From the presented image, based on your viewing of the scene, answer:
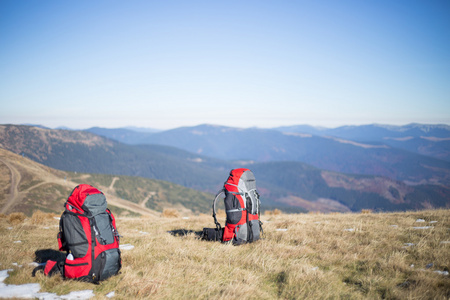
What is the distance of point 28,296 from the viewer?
3.78 m

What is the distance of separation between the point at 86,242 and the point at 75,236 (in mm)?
240

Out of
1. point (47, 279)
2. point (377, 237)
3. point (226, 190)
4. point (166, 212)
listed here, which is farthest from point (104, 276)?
point (166, 212)

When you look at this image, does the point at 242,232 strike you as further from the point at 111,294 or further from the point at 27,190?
the point at 27,190

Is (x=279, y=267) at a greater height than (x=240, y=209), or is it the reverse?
(x=240, y=209)

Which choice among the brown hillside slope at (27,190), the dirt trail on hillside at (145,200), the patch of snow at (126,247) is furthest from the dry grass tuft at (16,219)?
the dirt trail on hillside at (145,200)

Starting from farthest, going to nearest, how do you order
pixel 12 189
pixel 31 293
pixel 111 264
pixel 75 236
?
1. pixel 12 189
2. pixel 111 264
3. pixel 75 236
4. pixel 31 293

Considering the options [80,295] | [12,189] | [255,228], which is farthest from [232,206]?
[12,189]

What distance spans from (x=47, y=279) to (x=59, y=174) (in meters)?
119

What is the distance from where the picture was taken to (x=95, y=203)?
4.87m

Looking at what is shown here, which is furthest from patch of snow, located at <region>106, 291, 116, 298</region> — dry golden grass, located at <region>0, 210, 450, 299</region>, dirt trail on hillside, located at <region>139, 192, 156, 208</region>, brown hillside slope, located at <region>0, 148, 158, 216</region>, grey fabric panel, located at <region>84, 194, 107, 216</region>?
dirt trail on hillside, located at <region>139, 192, 156, 208</region>

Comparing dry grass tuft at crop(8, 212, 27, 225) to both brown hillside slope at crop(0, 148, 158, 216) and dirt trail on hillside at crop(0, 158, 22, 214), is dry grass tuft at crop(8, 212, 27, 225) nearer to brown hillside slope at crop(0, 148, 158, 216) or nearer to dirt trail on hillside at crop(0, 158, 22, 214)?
dirt trail on hillside at crop(0, 158, 22, 214)

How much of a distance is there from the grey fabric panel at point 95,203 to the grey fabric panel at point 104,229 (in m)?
0.12

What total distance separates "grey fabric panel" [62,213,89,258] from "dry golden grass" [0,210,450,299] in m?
0.54

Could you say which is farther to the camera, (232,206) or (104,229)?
(232,206)
